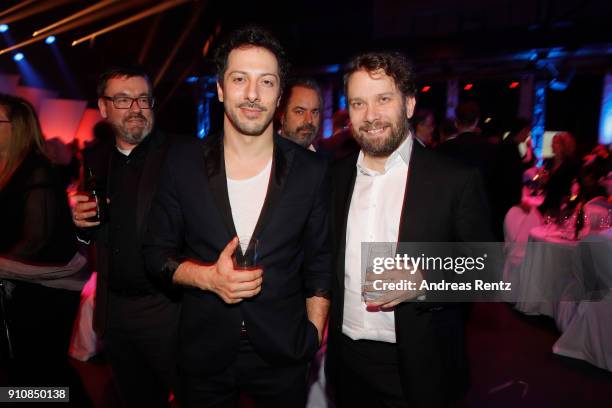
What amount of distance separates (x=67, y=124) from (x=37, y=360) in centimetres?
865

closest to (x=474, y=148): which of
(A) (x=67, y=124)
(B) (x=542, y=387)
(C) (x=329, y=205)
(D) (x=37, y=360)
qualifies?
(B) (x=542, y=387)

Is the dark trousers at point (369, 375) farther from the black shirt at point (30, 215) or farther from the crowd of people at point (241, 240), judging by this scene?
the black shirt at point (30, 215)

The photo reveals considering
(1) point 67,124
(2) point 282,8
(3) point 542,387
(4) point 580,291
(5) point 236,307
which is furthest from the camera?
(2) point 282,8

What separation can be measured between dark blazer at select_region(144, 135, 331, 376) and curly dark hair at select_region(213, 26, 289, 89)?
1.02ft

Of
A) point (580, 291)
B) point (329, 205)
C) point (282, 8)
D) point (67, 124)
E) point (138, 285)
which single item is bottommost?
point (580, 291)

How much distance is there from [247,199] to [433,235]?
0.76m

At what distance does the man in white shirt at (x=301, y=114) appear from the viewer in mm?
3150

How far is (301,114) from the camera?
317 centimetres

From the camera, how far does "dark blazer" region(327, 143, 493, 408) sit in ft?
5.57

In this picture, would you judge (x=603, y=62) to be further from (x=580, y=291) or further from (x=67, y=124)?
(x=67, y=124)

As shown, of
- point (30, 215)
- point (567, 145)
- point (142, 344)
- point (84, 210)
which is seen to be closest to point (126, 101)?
point (84, 210)

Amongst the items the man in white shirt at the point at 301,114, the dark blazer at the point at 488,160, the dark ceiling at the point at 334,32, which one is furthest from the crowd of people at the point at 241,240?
the dark ceiling at the point at 334,32

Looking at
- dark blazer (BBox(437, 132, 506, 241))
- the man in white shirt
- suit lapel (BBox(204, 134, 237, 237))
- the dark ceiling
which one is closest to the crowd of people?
suit lapel (BBox(204, 134, 237, 237))

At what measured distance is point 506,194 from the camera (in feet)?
15.0
